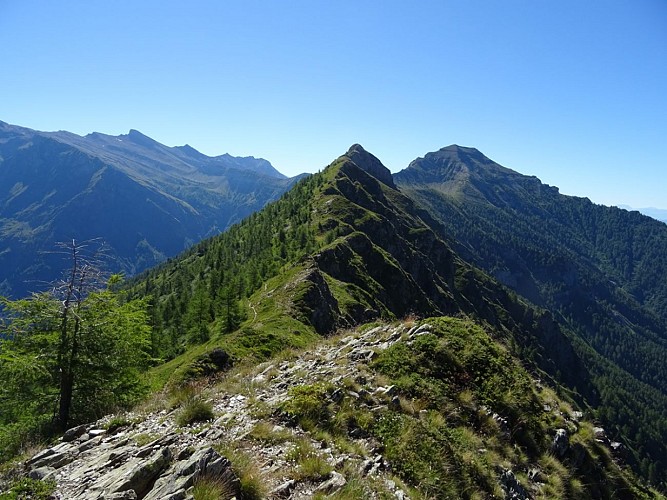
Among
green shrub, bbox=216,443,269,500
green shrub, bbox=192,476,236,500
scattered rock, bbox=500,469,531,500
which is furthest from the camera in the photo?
scattered rock, bbox=500,469,531,500

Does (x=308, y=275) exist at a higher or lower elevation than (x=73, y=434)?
higher

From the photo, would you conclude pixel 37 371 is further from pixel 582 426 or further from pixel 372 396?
pixel 582 426

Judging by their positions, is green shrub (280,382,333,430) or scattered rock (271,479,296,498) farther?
green shrub (280,382,333,430)

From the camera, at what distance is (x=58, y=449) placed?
13.2 m

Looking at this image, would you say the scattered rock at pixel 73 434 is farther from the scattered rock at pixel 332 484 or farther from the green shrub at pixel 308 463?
the scattered rock at pixel 332 484

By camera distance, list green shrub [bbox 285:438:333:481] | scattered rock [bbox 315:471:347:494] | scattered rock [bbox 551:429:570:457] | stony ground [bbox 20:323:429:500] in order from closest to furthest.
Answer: stony ground [bbox 20:323:429:500] < scattered rock [bbox 315:471:347:494] < green shrub [bbox 285:438:333:481] < scattered rock [bbox 551:429:570:457]

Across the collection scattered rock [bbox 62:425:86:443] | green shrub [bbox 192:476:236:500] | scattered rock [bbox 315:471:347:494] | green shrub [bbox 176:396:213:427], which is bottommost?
scattered rock [bbox 62:425:86:443]

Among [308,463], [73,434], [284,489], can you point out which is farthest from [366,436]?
[73,434]

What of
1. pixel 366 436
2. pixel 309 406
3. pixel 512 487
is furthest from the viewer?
pixel 309 406

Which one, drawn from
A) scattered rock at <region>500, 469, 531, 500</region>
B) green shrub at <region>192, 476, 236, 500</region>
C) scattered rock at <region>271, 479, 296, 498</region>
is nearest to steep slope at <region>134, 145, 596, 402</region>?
scattered rock at <region>500, 469, 531, 500</region>

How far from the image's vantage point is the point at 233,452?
1034cm

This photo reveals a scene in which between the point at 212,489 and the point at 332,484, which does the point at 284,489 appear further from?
the point at 212,489

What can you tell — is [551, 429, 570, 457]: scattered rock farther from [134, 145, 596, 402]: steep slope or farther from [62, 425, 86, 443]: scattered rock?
[62, 425, 86, 443]: scattered rock

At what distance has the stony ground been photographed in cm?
963
